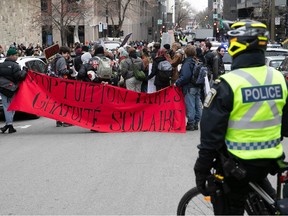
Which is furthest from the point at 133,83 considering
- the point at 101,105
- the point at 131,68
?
the point at 101,105

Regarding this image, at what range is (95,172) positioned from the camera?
7422mm

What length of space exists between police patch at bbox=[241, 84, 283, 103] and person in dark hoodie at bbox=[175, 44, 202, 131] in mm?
7477

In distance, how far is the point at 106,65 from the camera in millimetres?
11539

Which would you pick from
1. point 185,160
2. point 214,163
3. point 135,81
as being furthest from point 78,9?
point 214,163

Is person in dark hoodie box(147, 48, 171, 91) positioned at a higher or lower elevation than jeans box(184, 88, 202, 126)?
higher

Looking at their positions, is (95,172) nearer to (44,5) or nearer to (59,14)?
(59,14)

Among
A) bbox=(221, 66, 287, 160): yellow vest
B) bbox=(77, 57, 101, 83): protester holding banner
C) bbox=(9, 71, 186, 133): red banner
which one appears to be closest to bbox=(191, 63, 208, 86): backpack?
bbox=(9, 71, 186, 133): red banner

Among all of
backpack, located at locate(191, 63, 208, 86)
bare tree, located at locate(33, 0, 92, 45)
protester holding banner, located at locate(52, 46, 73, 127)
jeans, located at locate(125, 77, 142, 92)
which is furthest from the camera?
bare tree, located at locate(33, 0, 92, 45)

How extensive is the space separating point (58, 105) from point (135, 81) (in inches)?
111

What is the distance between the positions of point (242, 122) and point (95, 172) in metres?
4.22

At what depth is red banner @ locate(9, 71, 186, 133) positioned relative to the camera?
11.1 m

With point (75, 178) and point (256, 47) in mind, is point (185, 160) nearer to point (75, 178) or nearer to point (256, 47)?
point (75, 178)

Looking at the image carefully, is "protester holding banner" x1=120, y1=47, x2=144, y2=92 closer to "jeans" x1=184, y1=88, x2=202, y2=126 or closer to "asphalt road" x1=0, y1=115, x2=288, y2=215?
"jeans" x1=184, y1=88, x2=202, y2=126

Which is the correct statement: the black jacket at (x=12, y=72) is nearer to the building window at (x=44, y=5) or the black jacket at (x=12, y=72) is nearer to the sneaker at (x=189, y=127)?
the sneaker at (x=189, y=127)
